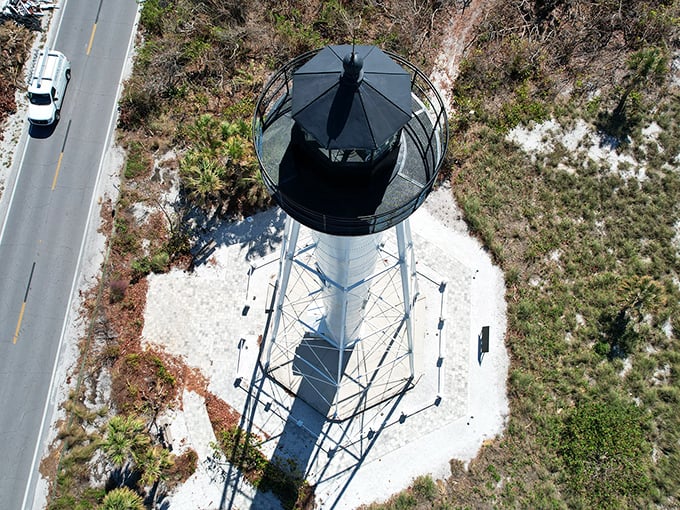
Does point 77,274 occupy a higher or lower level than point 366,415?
higher

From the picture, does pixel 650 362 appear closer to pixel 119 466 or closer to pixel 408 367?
pixel 408 367

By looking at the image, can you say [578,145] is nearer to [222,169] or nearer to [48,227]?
[222,169]

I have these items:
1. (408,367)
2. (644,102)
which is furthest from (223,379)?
(644,102)

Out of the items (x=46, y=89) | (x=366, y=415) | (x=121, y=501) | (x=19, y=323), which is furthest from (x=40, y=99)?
(x=366, y=415)

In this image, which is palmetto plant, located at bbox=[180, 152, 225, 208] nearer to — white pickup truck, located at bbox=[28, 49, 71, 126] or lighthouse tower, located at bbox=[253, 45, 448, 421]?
lighthouse tower, located at bbox=[253, 45, 448, 421]

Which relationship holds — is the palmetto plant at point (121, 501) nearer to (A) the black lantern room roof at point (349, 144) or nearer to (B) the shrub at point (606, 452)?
(A) the black lantern room roof at point (349, 144)

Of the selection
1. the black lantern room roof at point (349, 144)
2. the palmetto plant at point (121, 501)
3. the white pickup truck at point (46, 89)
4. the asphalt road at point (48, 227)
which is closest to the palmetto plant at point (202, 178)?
the asphalt road at point (48, 227)

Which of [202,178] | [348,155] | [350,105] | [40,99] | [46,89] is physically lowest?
[348,155]
